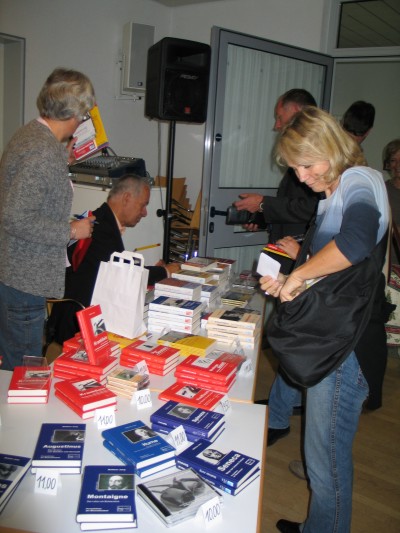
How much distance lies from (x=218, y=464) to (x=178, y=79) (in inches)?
115

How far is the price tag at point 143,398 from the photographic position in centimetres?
150

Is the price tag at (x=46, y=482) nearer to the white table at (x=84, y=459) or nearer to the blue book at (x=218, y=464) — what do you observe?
the white table at (x=84, y=459)

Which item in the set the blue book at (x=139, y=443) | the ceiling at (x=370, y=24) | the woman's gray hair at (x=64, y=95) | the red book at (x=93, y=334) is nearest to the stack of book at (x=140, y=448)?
the blue book at (x=139, y=443)

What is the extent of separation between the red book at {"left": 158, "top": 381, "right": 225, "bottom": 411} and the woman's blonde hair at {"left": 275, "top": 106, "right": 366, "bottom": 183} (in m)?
0.75

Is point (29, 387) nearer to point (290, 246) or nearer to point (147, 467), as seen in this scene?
point (147, 467)

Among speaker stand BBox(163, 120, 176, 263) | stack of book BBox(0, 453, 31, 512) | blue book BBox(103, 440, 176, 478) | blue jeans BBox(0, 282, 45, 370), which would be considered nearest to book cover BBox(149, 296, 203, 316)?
blue jeans BBox(0, 282, 45, 370)

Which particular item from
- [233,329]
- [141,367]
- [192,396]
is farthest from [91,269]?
[192,396]

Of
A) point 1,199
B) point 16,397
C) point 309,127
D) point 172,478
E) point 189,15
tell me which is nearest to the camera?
point 172,478

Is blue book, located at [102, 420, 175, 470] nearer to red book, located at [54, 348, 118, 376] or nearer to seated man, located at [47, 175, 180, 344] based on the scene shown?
red book, located at [54, 348, 118, 376]

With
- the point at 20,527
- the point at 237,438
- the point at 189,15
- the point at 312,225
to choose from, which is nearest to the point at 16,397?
the point at 20,527

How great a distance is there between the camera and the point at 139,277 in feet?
6.24

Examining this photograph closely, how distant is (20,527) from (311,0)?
5.18 m

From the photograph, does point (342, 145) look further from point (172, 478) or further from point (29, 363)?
point (29, 363)

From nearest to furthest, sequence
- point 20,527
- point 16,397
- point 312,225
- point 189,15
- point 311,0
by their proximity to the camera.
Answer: point 20,527 < point 16,397 < point 312,225 < point 311,0 < point 189,15
